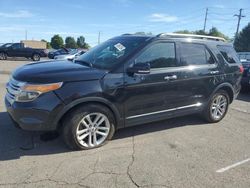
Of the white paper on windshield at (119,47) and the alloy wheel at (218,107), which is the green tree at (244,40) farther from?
the white paper on windshield at (119,47)

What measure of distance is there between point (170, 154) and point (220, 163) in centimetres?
74

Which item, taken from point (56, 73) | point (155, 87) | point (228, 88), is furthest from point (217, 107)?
point (56, 73)

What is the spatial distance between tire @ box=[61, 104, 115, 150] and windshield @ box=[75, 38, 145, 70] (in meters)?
0.74

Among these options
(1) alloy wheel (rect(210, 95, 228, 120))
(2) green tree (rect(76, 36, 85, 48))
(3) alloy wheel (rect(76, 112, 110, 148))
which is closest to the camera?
(3) alloy wheel (rect(76, 112, 110, 148))

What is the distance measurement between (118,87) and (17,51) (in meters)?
23.3

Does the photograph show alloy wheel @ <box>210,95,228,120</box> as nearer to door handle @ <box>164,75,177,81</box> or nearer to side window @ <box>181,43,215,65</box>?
side window @ <box>181,43,215,65</box>

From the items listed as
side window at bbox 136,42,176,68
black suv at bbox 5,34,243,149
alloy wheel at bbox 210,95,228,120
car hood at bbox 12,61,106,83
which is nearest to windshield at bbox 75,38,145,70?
black suv at bbox 5,34,243,149

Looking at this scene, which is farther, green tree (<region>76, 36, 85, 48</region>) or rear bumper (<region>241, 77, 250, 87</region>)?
green tree (<region>76, 36, 85, 48</region>)

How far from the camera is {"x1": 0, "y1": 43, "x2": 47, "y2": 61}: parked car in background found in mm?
24697

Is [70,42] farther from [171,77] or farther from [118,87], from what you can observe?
[118,87]

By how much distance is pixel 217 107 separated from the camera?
6.15m

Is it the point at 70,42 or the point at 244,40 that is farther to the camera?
the point at 70,42

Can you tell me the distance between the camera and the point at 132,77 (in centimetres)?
458

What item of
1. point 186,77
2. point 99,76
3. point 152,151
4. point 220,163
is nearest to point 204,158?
point 220,163
